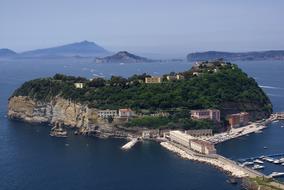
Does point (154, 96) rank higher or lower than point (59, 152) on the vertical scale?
higher

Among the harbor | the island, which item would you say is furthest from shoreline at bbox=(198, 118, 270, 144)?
the island

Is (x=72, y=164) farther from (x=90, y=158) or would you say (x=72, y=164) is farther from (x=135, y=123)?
(x=135, y=123)

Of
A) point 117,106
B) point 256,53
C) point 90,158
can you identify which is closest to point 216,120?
point 117,106

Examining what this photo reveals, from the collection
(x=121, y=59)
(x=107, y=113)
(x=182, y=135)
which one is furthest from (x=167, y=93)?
(x=121, y=59)

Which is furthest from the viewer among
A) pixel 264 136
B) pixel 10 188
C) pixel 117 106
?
pixel 117 106

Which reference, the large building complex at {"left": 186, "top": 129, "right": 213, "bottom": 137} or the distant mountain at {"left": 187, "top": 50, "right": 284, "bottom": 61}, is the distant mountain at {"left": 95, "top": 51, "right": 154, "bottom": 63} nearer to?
the distant mountain at {"left": 187, "top": 50, "right": 284, "bottom": 61}

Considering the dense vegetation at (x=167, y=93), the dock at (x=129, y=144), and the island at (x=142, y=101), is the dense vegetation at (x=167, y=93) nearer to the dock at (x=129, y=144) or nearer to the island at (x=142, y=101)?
the island at (x=142, y=101)

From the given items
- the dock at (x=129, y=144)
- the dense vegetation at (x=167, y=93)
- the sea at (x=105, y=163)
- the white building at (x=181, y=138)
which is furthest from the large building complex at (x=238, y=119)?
the dock at (x=129, y=144)

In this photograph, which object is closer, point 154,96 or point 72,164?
point 72,164
